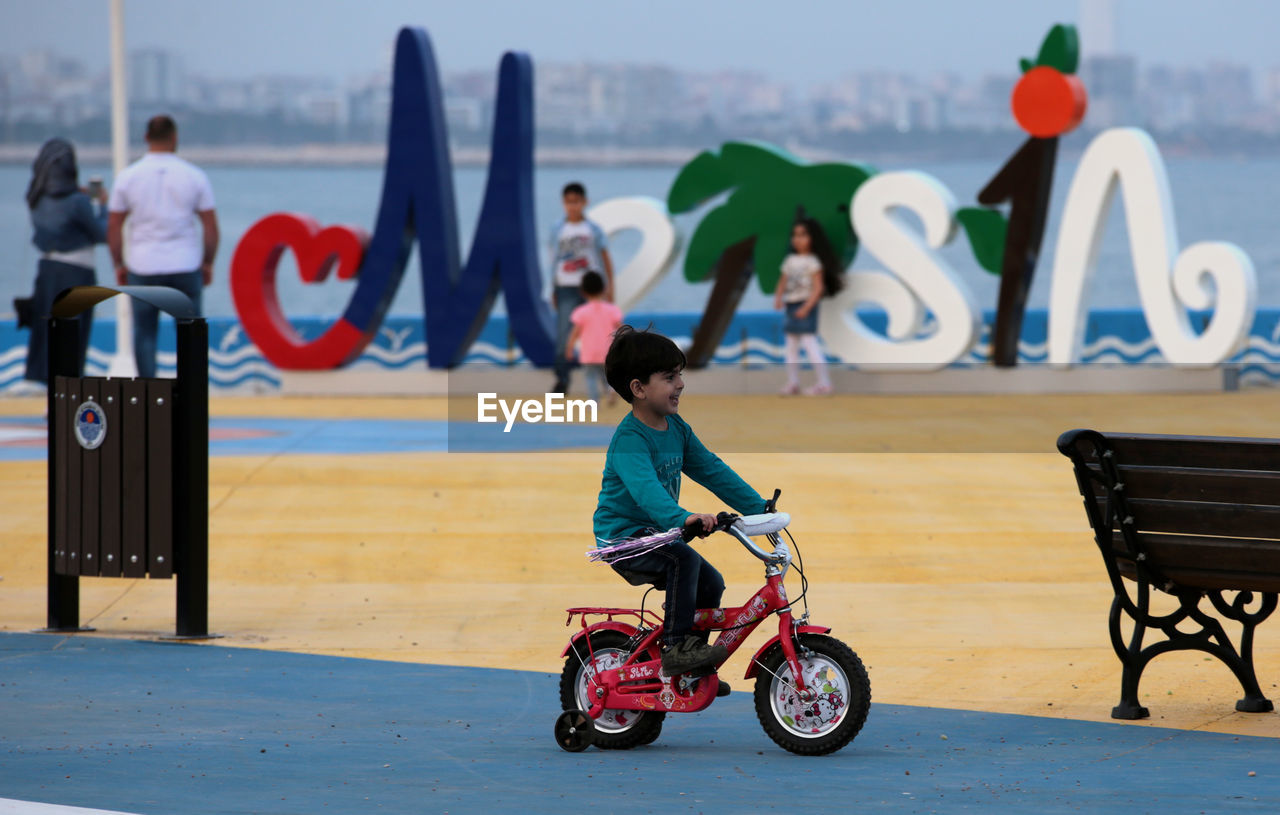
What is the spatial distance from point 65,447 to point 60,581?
59 cm

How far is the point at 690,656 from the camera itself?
5.70 metres

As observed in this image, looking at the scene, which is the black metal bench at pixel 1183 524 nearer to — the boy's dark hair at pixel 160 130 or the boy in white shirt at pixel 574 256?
the boy's dark hair at pixel 160 130

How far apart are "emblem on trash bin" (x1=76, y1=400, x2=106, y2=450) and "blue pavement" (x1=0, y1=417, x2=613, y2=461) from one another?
5.61m

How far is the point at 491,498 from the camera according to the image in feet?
37.7

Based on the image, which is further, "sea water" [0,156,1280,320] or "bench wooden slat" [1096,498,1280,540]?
"sea water" [0,156,1280,320]

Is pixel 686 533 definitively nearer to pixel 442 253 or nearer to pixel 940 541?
pixel 940 541

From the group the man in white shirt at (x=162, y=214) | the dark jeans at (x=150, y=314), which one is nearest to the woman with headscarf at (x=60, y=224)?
the dark jeans at (x=150, y=314)

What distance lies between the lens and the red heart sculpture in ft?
64.5

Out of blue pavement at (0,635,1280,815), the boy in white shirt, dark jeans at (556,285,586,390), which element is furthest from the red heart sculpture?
blue pavement at (0,635,1280,815)

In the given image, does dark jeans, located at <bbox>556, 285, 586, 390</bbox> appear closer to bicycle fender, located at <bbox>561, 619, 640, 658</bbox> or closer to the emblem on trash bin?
the emblem on trash bin

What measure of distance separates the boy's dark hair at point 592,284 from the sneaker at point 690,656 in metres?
11.7

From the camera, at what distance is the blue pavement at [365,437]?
13812 mm

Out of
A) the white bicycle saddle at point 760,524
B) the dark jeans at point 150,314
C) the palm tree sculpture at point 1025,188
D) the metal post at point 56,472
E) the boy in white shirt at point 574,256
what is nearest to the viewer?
the white bicycle saddle at point 760,524

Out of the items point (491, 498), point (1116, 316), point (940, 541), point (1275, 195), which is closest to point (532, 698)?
point (940, 541)
